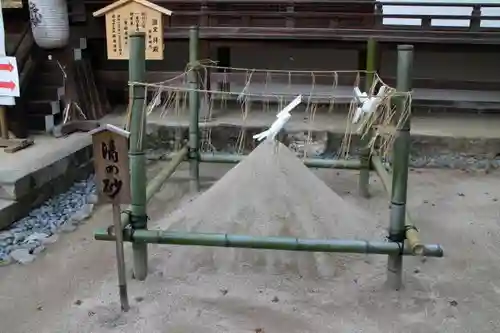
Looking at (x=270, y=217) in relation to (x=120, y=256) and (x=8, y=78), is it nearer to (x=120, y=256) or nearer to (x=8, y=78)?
(x=120, y=256)

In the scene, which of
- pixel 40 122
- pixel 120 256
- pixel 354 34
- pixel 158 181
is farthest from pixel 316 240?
pixel 354 34

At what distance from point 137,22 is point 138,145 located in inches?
90.6

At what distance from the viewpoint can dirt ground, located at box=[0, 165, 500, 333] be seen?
10.8 feet

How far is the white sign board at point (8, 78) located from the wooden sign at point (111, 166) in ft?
10.7

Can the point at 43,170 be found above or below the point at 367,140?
below

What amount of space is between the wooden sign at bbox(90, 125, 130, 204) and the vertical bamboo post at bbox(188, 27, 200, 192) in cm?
225

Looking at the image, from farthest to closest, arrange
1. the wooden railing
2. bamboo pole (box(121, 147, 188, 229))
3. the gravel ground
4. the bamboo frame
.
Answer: the wooden railing < the gravel ground < bamboo pole (box(121, 147, 188, 229)) < the bamboo frame

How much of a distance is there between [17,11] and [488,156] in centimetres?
612

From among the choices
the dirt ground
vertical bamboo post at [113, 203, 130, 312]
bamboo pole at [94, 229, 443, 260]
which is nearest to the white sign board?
the dirt ground

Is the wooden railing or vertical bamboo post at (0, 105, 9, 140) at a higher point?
the wooden railing

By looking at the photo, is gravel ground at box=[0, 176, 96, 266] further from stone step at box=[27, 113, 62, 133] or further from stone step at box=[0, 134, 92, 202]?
stone step at box=[27, 113, 62, 133]

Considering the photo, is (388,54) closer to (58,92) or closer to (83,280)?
(58,92)

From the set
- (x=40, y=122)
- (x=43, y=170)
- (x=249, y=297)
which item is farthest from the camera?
(x=40, y=122)

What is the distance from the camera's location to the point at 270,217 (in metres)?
4.00
